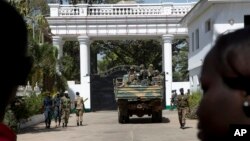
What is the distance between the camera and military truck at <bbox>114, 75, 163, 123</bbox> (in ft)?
63.0

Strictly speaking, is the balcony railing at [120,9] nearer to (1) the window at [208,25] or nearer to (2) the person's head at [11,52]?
(1) the window at [208,25]

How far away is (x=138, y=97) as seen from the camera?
1911 centimetres

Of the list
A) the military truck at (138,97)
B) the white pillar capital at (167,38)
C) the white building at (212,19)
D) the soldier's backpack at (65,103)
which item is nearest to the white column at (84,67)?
the white pillar capital at (167,38)

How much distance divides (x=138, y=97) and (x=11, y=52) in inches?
694

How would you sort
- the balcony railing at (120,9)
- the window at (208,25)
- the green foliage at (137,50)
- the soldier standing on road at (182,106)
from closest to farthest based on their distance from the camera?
1. the soldier standing on road at (182,106)
2. the window at (208,25)
3. the balcony railing at (120,9)
4. the green foliage at (137,50)

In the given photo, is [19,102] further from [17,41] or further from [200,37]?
[17,41]

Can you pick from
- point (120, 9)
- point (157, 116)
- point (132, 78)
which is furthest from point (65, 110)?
point (120, 9)

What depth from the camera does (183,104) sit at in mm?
17531

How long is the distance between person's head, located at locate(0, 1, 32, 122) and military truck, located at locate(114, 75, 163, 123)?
57.6 feet

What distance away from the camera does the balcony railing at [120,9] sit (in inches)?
1196

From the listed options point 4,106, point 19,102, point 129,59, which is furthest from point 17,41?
point 129,59

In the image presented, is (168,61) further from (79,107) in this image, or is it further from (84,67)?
(79,107)

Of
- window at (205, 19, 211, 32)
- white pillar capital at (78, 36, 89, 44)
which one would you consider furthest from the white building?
white pillar capital at (78, 36, 89, 44)

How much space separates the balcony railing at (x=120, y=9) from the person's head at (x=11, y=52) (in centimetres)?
2877
